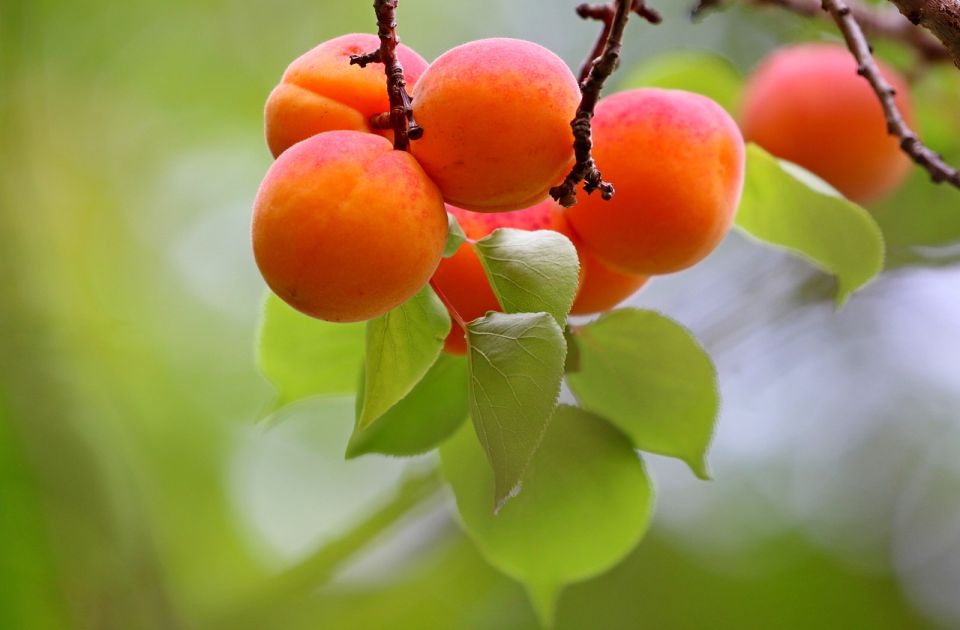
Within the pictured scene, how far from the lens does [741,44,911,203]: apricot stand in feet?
4.99

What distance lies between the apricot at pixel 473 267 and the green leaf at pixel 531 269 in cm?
4

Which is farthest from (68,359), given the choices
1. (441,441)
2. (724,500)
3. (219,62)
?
(724,500)

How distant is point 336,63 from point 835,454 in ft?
8.32

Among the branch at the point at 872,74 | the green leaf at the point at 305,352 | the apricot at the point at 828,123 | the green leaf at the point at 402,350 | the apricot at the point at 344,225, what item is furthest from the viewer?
the apricot at the point at 828,123

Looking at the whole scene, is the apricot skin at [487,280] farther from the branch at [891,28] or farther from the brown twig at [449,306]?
the branch at [891,28]

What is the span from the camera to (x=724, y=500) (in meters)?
2.72

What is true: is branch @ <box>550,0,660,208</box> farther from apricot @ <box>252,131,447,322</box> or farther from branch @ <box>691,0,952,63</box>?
branch @ <box>691,0,952,63</box>

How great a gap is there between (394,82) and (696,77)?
99cm

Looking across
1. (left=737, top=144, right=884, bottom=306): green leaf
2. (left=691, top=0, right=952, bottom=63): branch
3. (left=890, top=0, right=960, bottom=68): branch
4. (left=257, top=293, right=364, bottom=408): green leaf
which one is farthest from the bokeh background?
(left=890, top=0, right=960, bottom=68): branch

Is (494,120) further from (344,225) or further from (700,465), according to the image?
(700,465)

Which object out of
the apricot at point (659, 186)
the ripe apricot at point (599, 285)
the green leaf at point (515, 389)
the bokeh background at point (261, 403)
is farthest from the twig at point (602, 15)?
the bokeh background at point (261, 403)

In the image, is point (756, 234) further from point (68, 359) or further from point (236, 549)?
point (236, 549)

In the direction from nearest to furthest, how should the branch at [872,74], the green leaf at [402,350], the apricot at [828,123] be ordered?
the green leaf at [402,350] < the branch at [872,74] < the apricot at [828,123]

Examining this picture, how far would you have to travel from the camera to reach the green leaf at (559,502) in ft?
3.12
